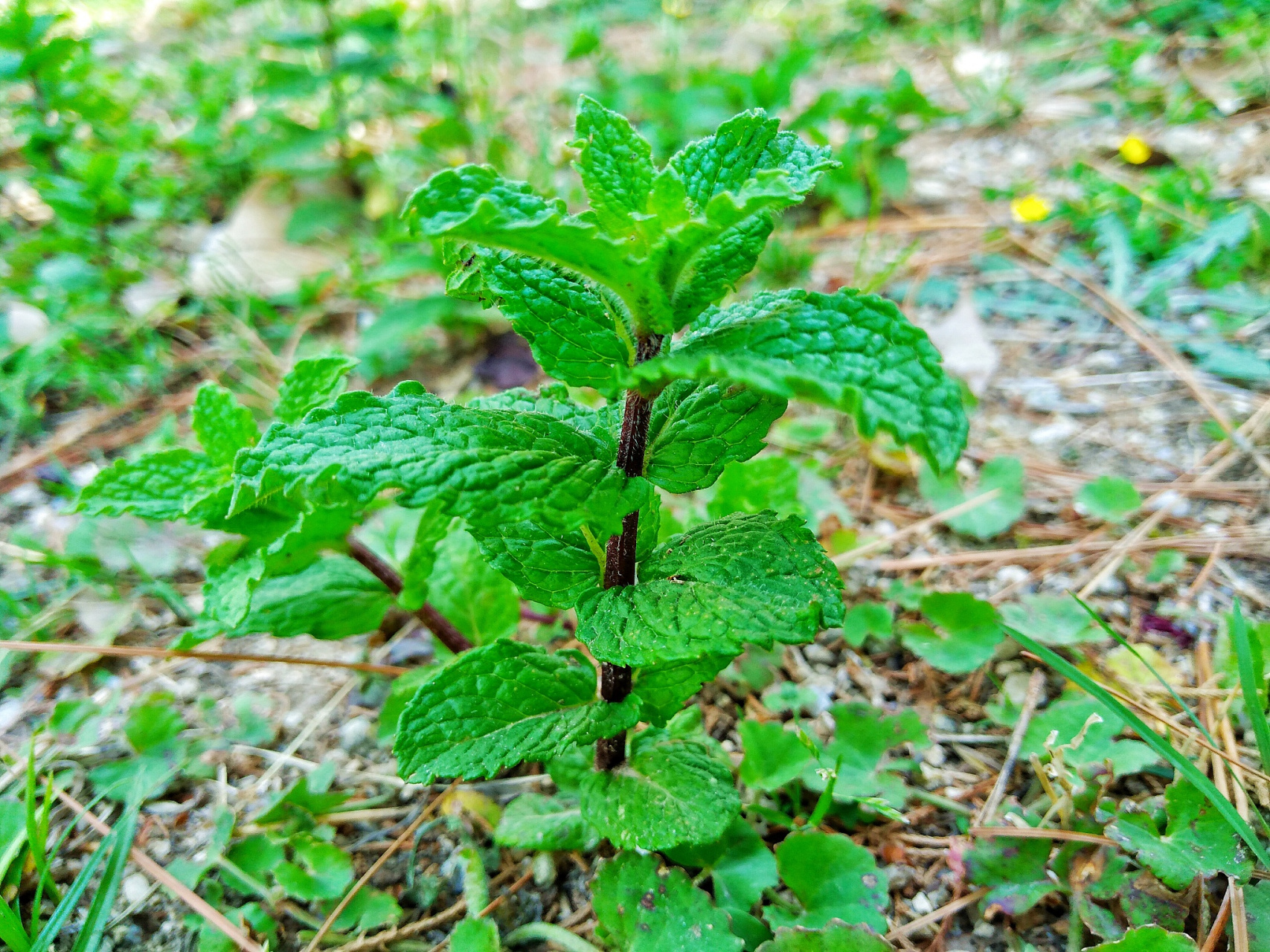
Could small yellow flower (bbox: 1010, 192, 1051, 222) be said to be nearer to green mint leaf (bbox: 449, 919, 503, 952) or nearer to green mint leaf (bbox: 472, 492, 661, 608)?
green mint leaf (bbox: 472, 492, 661, 608)

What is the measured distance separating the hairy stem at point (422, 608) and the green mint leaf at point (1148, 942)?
3.94 feet

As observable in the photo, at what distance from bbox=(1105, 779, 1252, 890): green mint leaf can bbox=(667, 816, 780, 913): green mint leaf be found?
0.56 meters

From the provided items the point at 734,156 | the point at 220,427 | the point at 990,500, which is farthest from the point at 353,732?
the point at 990,500

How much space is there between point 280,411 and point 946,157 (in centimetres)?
323

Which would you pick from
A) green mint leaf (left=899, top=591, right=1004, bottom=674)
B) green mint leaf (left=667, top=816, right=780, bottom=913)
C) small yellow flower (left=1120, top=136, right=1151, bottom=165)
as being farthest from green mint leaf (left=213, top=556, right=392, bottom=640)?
small yellow flower (left=1120, top=136, right=1151, bottom=165)

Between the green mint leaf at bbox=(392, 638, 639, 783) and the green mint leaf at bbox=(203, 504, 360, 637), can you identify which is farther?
the green mint leaf at bbox=(203, 504, 360, 637)

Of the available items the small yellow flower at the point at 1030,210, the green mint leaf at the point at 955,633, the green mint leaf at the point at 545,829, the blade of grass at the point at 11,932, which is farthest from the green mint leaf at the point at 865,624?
the small yellow flower at the point at 1030,210

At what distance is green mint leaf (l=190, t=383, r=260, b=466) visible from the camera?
1456 mm

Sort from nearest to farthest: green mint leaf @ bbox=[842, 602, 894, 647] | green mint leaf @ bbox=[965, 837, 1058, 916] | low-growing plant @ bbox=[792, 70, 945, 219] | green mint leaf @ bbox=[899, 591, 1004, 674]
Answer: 1. green mint leaf @ bbox=[965, 837, 1058, 916]
2. green mint leaf @ bbox=[899, 591, 1004, 674]
3. green mint leaf @ bbox=[842, 602, 894, 647]
4. low-growing plant @ bbox=[792, 70, 945, 219]

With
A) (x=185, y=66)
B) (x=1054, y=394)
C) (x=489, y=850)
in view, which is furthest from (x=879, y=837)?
(x=185, y=66)

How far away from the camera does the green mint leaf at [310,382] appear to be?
1401 mm

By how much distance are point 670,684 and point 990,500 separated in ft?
3.98

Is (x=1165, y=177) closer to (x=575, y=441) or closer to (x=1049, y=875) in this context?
(x=1049, y=875)

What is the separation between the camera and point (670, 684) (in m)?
1.27
